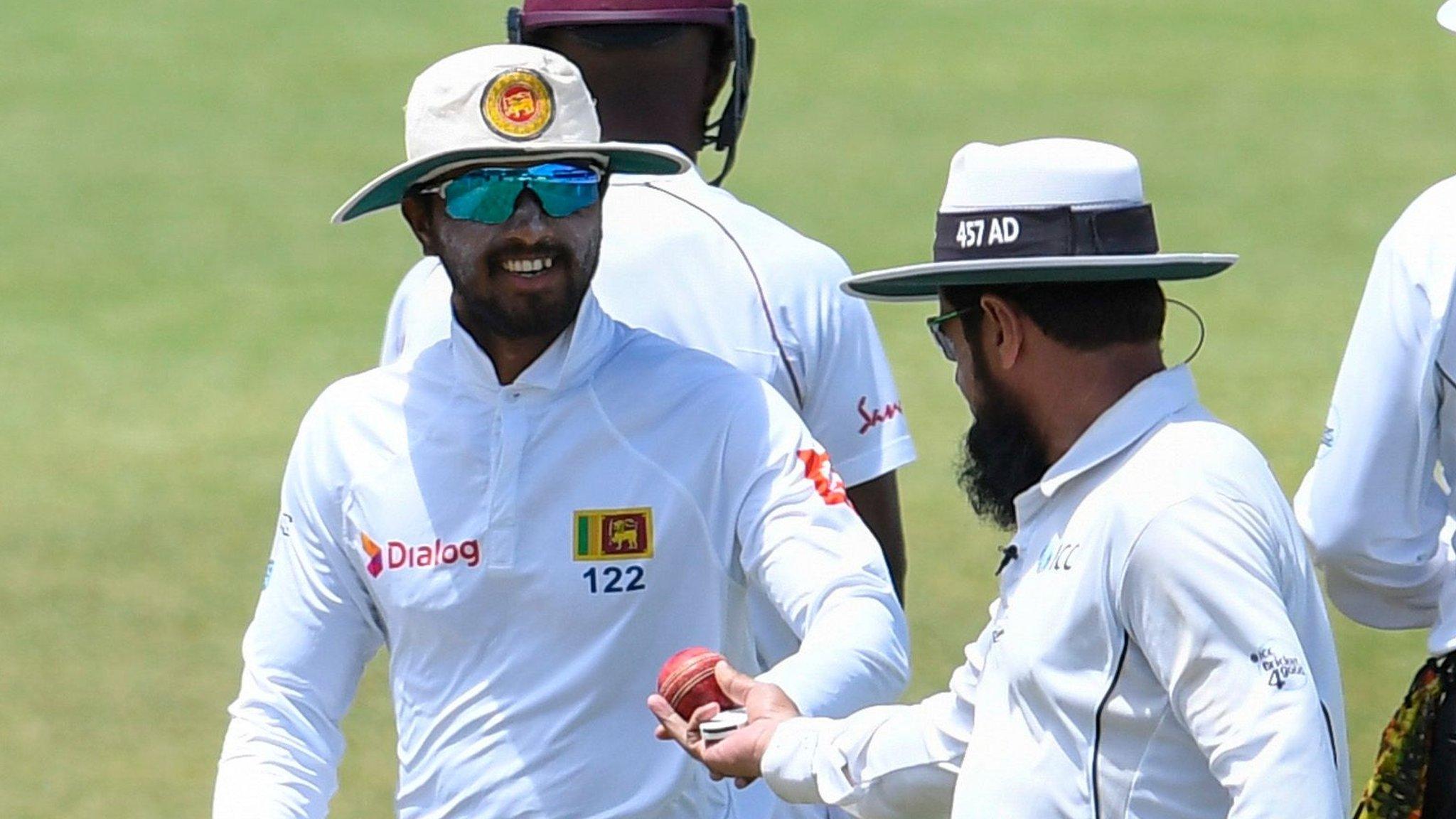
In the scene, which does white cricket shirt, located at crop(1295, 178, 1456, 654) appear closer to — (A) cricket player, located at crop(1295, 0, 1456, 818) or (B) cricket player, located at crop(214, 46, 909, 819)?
(A) cricket player, located at crop(1295, 0, 1456, 818)

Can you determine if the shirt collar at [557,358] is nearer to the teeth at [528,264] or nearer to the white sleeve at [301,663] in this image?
the teeth at [528,264]

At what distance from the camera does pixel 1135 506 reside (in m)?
3.39

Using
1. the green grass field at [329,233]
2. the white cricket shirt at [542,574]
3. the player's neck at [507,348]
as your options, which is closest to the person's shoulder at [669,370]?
the white cricket shirt at [542,574]

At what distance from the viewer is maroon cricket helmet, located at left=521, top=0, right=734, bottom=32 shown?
504 cm

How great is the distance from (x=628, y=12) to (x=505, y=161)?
79cm

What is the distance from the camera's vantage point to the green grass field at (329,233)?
10688mm

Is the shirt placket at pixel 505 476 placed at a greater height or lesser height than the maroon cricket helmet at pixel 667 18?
lesser

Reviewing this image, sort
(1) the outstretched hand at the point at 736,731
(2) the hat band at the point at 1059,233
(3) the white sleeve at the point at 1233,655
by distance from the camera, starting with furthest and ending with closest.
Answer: (1) the outstretched hand at the point at 736,731 → (2) the hat band at the point at 1059,233 → (3) the white sleeve at the point at 1233,655

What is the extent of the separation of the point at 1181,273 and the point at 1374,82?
17916mm

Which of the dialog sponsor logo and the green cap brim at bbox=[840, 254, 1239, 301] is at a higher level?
the green cap brim at bbox=[840, 254, 1239, 301]

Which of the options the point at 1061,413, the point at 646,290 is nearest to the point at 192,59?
the point at 646,290

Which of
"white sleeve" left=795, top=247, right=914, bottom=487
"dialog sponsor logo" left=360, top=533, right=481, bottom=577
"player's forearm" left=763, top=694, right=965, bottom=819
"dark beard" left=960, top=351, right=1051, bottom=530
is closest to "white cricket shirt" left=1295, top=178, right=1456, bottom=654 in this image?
"white sleeve" left=795, top=247, right=914, bottom=487

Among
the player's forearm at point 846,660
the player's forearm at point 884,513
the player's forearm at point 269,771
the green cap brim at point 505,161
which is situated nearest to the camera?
the player's forearm at point 846,660

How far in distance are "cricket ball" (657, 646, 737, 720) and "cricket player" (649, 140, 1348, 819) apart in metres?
0.03
